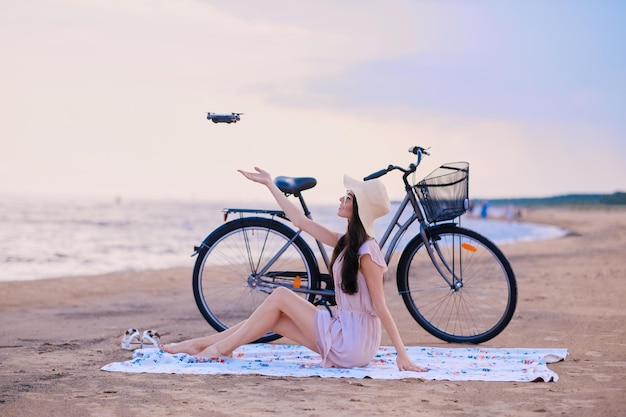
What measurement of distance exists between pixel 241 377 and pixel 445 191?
82.4 inches

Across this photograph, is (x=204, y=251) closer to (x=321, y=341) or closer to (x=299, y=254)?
(x=299, y=254)

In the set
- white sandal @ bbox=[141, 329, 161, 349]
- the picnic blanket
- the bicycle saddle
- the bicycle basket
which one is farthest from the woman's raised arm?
white sandal @ bbox=[141, 329, 161, 349]

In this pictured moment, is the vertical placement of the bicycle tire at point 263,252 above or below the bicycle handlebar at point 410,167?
below

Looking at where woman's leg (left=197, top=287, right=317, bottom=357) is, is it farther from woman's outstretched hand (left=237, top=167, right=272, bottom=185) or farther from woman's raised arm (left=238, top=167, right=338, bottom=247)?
woman's outstretched hand (left=237, top=167, right=272, bottom=185)

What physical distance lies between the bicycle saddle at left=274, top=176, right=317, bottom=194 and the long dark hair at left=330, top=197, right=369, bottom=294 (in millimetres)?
852

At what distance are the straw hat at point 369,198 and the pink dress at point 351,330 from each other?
15 cm

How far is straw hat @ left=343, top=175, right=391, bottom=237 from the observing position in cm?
459

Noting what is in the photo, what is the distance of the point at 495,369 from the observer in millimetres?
4703

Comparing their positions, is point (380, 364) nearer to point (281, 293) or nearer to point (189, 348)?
point (281, 293)

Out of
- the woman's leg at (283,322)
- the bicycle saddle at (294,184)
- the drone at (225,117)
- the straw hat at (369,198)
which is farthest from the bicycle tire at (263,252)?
the straw hat at (369,198)

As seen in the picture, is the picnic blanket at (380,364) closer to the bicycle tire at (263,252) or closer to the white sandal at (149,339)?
the white sandal at (149,339)

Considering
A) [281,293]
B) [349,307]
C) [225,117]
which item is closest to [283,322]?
[281,293]

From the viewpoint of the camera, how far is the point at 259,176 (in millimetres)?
4938

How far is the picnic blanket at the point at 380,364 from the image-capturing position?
449 centimetres
